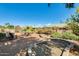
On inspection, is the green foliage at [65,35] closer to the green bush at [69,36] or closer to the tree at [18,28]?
the green bush at [69,36]

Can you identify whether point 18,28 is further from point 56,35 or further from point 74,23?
point 74,23

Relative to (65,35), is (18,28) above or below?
above

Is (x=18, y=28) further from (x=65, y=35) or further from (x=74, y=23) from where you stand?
(x=74, y=23)

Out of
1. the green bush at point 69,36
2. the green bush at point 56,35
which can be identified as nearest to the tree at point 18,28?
the green bush at point 56,35

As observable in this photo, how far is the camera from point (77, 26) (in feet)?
12.2

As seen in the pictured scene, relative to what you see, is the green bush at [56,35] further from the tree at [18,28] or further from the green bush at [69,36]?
the tree at [18,28]

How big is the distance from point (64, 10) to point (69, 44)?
433 mm

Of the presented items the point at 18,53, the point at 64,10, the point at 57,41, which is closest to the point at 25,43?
the point at 18,53

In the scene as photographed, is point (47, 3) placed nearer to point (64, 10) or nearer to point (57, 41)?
point (64, 10)

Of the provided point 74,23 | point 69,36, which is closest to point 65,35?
point 69,36

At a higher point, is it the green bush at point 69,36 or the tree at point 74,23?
the tree at point 74,23

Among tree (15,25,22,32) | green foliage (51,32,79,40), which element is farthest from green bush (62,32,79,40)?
tree (15,25,22,32)

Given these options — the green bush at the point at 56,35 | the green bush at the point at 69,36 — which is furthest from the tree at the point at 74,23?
the green bush at the point at 56,35

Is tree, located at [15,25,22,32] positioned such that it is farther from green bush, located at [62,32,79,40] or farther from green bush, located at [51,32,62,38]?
green bush, located at [62,32,79,40]
